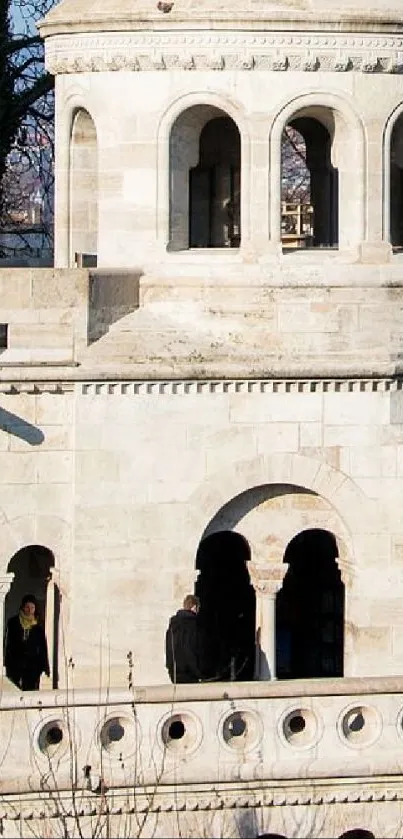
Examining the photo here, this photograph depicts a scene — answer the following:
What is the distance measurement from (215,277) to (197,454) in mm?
1862

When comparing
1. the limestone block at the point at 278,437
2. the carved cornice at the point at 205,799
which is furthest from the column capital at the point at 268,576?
the carved cornice at the point at 205,799

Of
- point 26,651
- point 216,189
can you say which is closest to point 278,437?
point 26,651

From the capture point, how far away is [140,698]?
31.6 m

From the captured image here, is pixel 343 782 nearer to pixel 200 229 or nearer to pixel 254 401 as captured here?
pixel 254 401

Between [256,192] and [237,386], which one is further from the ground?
[256,192]

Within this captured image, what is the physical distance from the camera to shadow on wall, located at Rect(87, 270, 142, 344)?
3353cm

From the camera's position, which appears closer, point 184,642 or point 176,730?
point 176,730

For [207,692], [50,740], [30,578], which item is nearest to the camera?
[50,740]

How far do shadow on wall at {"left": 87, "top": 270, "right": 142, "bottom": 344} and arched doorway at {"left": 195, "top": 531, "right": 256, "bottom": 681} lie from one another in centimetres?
344

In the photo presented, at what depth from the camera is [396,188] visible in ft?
117

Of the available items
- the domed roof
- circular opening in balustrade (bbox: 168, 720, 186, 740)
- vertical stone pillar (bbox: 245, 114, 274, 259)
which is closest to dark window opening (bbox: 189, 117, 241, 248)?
vertical stone pillar (bbox: 245, 114, 274, 259)

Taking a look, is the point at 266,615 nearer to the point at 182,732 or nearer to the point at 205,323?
the point at 182,732

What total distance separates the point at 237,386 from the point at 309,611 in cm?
468

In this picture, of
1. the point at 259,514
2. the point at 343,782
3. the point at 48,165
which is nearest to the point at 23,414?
the point at 259,514
